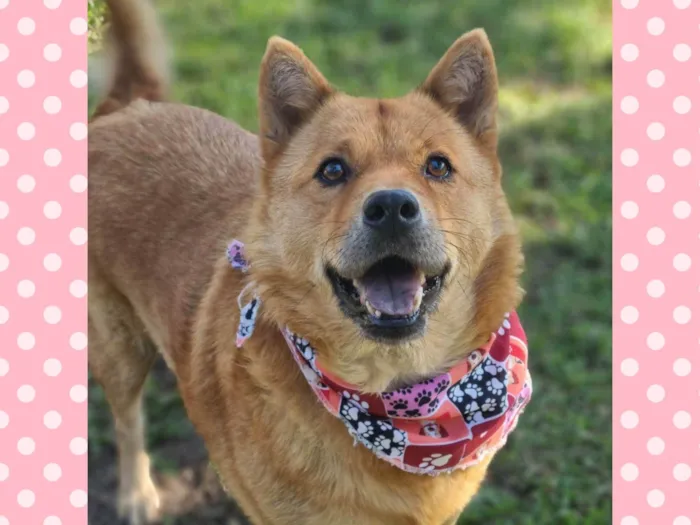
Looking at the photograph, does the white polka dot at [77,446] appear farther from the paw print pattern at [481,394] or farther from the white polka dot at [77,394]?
the paw print pattern at [481,394]

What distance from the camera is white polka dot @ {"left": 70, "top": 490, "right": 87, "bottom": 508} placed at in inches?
93.4

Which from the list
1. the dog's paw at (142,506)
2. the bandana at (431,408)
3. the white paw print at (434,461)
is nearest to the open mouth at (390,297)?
the bandana at (431,408)

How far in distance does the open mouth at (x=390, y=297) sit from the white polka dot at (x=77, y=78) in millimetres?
995

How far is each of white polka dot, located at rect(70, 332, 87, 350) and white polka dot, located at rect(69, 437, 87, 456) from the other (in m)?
0.26

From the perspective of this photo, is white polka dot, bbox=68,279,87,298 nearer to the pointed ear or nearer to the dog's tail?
the pointed ear

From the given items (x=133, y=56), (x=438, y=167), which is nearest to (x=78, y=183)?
(x=438, y=167)

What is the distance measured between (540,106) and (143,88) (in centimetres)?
364

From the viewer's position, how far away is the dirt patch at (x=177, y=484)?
409cm

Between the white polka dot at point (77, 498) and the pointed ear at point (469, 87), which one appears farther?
the pointed ear at point (469, 87)
